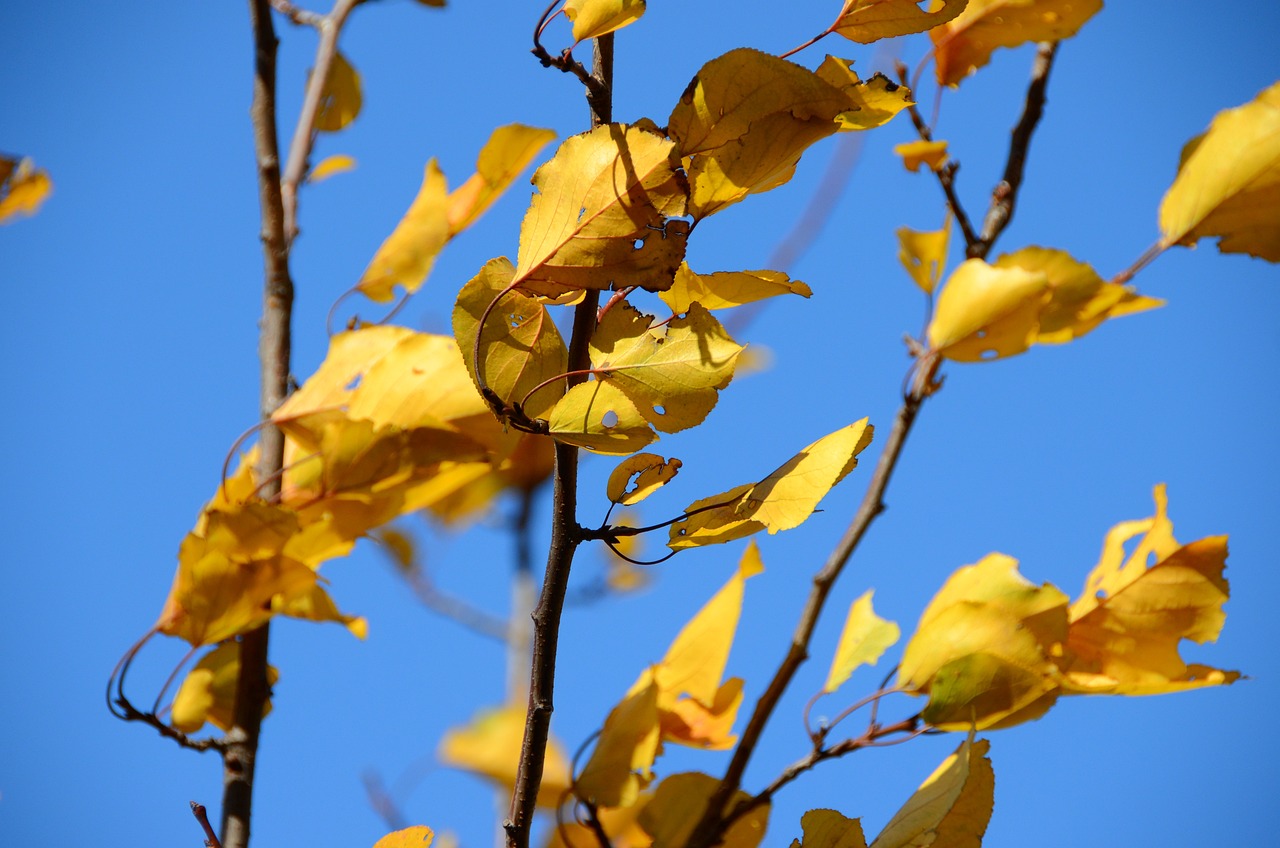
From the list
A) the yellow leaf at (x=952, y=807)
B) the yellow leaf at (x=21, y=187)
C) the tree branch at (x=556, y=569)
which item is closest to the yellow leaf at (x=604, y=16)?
the tree branch at (x=556, y=569)

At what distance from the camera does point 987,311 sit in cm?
46

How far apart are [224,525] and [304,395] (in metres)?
0.07

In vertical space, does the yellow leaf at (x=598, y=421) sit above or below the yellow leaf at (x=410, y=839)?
above

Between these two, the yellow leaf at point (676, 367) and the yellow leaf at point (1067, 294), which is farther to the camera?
the yellow leaf at point (1067, 294)

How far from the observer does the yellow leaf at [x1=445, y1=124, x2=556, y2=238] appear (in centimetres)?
45

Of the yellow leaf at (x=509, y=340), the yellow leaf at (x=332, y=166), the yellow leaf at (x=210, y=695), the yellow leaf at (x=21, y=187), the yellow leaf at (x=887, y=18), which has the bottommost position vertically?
the yellow leaf at (x=509, y=340)

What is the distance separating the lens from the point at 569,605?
2.93 feet

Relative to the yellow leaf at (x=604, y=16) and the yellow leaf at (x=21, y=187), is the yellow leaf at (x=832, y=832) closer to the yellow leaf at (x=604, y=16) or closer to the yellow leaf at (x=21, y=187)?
the yellow leaf at (x=604, y=16)

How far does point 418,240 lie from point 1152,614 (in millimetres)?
368

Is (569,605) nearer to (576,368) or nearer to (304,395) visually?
(304,395)

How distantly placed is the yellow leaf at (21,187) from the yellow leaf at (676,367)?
67 cm

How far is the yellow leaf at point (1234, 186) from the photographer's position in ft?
1.52

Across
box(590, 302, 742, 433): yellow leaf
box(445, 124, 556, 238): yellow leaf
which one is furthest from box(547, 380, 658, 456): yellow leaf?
box(445, 124, 556, 238): yellow leaf

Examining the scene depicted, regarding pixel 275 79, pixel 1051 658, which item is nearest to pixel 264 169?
pixel 275 79
